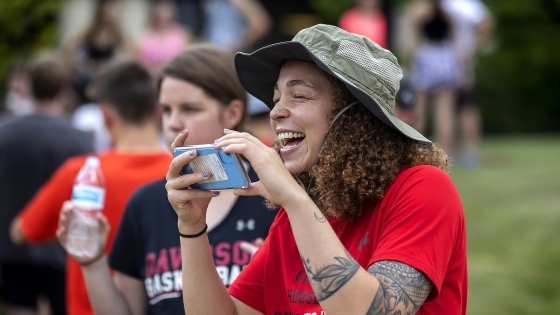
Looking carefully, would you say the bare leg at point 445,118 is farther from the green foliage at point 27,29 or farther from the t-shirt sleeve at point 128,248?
the green foliage at point 27,29

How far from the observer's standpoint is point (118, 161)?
4570 millimetres

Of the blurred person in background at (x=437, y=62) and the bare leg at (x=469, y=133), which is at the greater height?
the blurred person in background at (x=437, y=62)

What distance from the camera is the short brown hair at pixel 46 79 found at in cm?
671

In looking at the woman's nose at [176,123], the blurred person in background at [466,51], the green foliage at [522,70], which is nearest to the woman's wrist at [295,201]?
the woman's nose at [176,123]

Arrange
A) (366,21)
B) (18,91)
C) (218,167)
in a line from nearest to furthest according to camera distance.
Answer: (218,167) < (366,21) < (18,91)

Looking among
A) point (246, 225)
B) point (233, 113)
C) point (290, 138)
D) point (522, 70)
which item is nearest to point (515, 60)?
point (522, 70)

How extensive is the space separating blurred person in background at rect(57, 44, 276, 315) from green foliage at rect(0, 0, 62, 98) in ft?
31.9

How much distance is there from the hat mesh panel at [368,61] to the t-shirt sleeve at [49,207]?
8.50 feet

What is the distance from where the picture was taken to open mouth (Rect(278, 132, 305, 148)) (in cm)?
266

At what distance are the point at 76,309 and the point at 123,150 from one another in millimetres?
906

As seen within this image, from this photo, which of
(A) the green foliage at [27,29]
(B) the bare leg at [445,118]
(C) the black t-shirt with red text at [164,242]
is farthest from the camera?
(A) the green foliage at [27,29]

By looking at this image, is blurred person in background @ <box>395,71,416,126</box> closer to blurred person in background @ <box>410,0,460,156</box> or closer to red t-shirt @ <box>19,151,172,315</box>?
red t-shirt @ <box>19,151,172,315</box>

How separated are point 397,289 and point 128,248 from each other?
1.65m

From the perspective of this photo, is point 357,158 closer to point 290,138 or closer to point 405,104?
point 290,138
